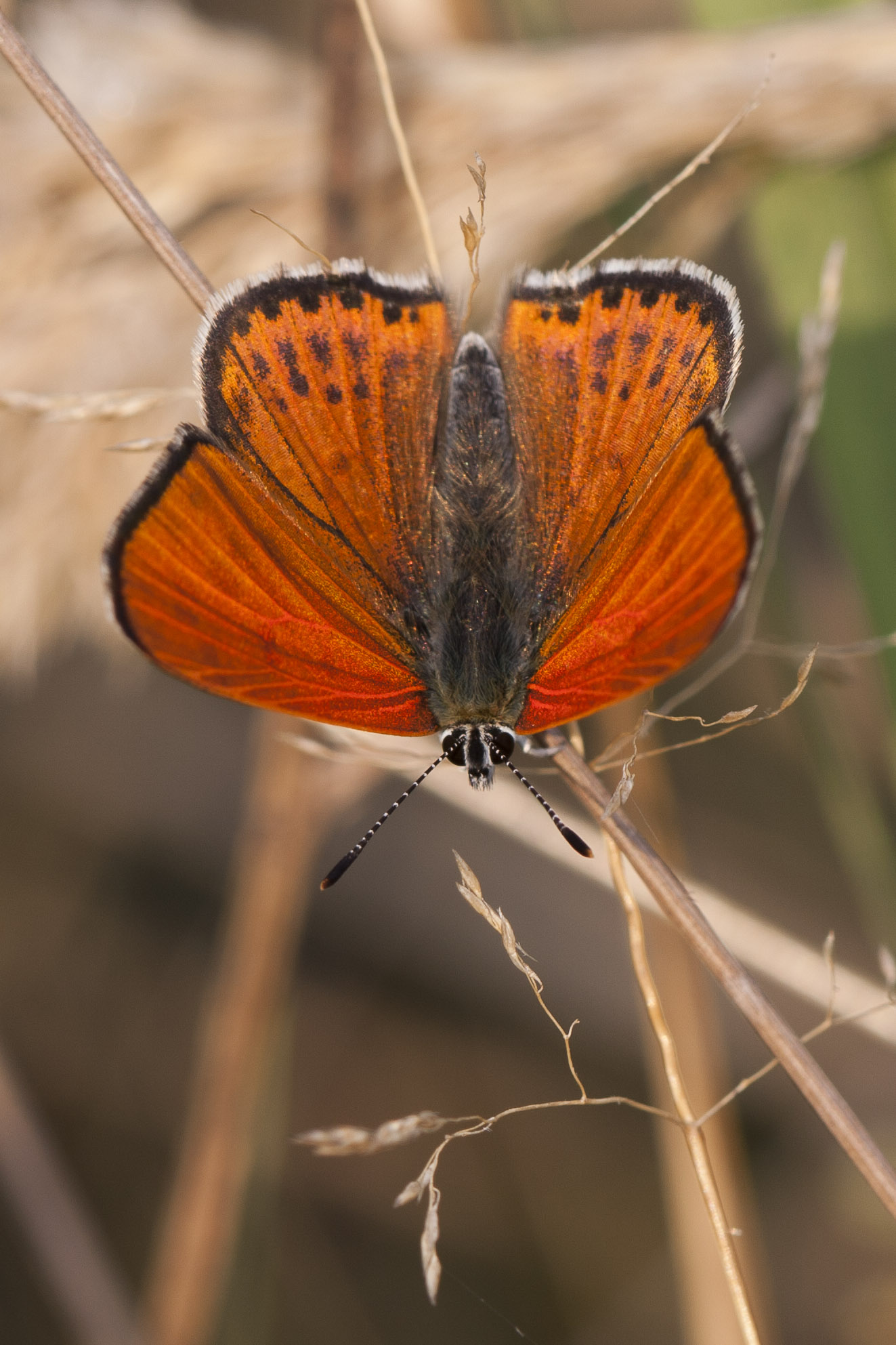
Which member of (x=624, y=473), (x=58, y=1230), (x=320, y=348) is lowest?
(x=58, y=1230)

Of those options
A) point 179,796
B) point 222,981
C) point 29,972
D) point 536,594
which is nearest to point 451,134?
point 536,594

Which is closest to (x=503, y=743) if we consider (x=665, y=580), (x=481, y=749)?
(x=481, y=749)

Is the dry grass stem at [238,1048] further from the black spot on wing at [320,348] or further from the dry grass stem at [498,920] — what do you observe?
the dry grass stem at [498,920]

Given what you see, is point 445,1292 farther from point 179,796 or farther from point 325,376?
point 325,376

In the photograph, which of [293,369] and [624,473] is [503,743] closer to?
[624,473]

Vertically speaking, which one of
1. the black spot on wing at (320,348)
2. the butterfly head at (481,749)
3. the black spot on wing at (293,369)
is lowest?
the butterfly head at (481,749)

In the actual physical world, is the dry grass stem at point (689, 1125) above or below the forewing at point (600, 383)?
below

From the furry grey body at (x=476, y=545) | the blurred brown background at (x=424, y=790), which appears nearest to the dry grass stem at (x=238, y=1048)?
the blurred brown background at (x=424, y=790)

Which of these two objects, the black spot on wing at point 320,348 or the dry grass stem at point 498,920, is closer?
the dry grass stem at point 498,920
